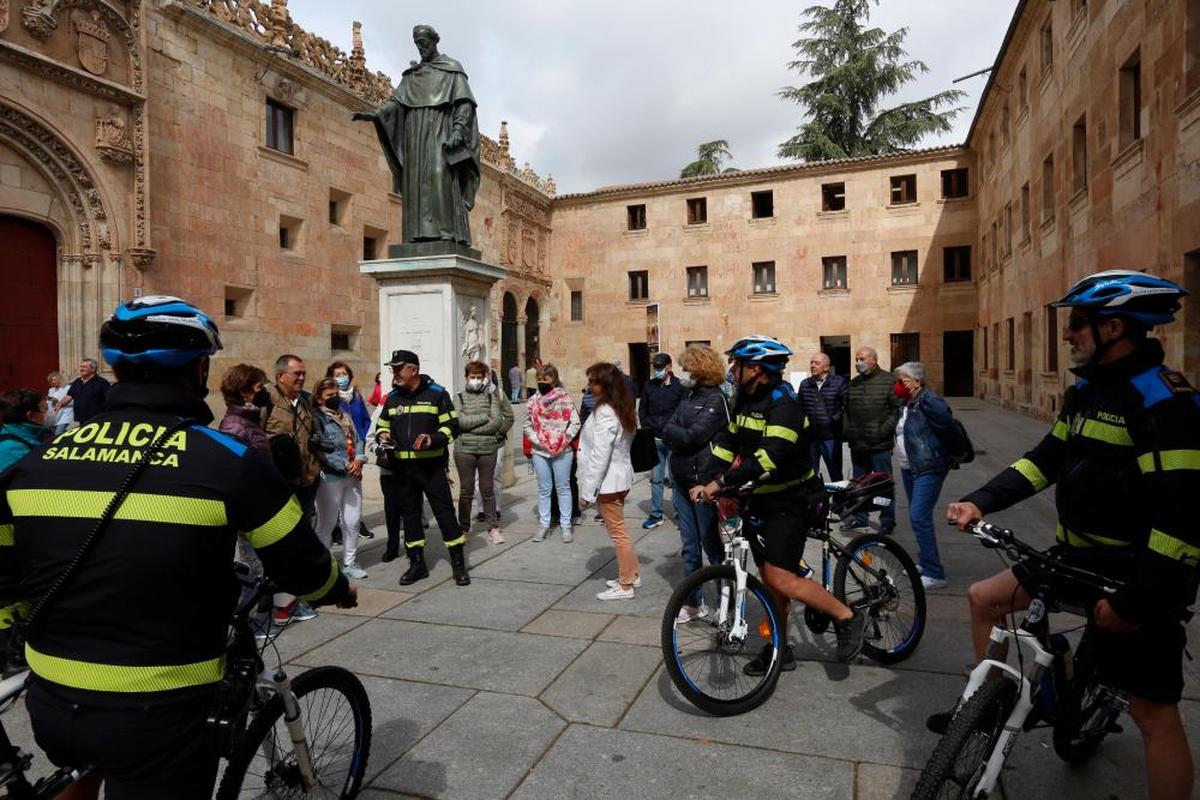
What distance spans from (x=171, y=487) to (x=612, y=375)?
477 cm

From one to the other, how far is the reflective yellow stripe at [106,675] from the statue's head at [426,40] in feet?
28.6

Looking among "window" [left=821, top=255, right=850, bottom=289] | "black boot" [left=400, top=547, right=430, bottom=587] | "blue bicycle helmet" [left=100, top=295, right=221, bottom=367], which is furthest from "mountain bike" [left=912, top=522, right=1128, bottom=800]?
"window" [left=821, top=255, right=850, bottom=289]

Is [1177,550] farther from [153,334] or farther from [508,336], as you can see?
[508,336]

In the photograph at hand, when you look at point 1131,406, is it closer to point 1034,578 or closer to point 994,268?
point 1034,578

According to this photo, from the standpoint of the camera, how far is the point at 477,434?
7891 mm

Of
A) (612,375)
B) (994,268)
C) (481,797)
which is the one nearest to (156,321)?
(481,797)

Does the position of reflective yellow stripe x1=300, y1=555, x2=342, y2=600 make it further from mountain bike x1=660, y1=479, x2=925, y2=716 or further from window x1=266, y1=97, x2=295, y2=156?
window x1=266, y1=97, x2=295, y2=156

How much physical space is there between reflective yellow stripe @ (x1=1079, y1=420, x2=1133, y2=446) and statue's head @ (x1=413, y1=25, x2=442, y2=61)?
858cm

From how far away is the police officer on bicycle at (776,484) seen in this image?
13.3 feet

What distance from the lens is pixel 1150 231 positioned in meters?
11.8

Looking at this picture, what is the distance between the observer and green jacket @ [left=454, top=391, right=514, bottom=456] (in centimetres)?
784

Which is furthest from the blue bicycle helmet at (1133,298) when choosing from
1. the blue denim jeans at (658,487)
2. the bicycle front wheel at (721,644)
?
the blue denim jeans at (658,487)

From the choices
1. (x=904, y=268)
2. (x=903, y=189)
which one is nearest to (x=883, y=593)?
(x=904, y=268)

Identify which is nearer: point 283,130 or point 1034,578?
point 1034,578
